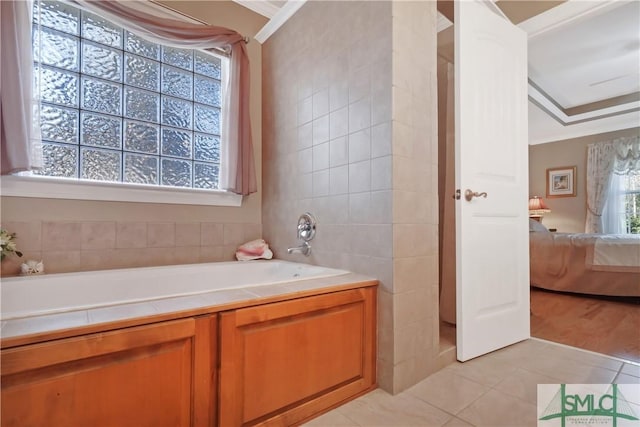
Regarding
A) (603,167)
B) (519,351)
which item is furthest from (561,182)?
(519,351)

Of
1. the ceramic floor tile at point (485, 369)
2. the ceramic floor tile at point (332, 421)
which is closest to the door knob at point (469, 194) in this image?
the ceramic floor tile at point (485, 369)

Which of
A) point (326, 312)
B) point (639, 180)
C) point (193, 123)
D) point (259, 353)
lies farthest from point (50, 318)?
point (639, 180)

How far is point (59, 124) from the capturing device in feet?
6.14

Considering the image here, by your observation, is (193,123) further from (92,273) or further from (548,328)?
(548,328)

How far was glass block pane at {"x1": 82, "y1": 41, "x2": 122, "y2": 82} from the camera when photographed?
196cm

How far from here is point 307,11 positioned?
216 centimetres

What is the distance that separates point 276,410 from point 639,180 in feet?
22.7

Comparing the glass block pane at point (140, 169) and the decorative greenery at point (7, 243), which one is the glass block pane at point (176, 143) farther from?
the decorative greenery at point (7, 243)

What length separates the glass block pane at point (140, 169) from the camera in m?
2.09

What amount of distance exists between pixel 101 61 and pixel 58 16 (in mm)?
293

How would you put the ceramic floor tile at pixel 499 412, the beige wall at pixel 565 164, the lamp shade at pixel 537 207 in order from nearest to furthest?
the ceramic floor tile at pixel 499 412 → the beige wall at pixel 565 164 → the lamp shade at pixel 537 207

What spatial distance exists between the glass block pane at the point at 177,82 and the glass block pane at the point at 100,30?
31cm

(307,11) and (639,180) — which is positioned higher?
(307,11)

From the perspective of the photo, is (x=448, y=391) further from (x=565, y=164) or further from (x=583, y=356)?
(x=565, y=164)
